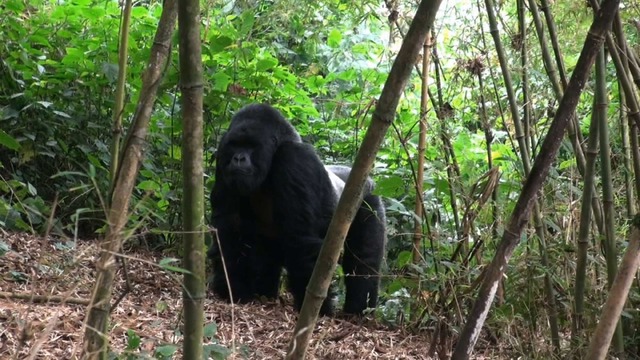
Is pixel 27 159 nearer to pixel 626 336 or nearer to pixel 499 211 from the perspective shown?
pixel 499 211

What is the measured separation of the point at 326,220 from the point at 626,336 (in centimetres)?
176

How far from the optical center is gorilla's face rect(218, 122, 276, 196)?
394 cm

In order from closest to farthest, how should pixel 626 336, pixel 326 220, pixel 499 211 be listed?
pixel 626 336 < pixel 499 211 < pixel 326 220

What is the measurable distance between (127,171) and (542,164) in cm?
90

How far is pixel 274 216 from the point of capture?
4.15 meters

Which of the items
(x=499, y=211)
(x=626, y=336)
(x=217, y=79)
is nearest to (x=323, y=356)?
(x=499, y=211)

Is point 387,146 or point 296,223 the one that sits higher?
point 387,146

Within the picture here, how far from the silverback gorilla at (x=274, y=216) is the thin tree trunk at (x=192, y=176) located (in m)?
2.14

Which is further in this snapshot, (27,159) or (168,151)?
(168,151)

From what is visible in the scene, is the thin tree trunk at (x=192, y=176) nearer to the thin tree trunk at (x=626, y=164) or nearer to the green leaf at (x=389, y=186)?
the thin tree trunk at (x=626, y=164)

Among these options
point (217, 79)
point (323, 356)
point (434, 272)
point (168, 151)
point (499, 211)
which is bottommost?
point (323, 356)

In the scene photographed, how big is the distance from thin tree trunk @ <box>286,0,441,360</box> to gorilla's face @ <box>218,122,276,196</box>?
2.30 m

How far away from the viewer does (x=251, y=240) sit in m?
4.31

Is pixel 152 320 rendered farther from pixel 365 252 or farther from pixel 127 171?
pixel 365 252
